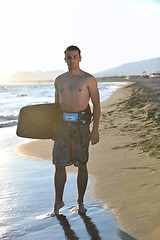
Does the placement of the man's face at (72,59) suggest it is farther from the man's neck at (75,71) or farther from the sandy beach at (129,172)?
the sandy beach at (129,172)

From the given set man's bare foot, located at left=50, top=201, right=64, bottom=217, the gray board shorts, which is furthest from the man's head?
man's bare foot, located at left=50, top=201, right=64, bottom=217

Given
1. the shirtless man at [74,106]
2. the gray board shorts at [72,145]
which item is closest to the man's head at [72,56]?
the shirtless man at [74,106]

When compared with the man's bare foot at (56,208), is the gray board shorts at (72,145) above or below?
above

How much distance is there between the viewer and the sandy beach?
12.6 feet

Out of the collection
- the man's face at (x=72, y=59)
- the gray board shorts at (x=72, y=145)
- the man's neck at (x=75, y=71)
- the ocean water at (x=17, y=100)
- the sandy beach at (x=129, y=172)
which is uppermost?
the man's face at (x=72, y=59)

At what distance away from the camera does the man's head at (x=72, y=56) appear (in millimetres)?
4234

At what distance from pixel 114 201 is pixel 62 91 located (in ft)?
4.61

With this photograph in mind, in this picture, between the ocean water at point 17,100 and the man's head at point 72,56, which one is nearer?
the man's head at point 72,56

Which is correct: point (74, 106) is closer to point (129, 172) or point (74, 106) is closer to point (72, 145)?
point (72, 145)

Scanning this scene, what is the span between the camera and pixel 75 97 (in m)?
4.32

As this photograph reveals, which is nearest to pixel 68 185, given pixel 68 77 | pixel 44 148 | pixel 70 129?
pixel 70 129

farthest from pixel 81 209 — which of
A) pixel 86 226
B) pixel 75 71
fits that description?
pixel 75 71

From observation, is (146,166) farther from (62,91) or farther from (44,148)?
(44,148)

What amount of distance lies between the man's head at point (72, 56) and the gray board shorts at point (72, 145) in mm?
641
